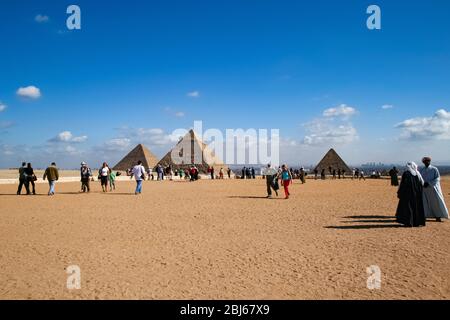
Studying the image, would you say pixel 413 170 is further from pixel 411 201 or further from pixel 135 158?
pixel 135 158

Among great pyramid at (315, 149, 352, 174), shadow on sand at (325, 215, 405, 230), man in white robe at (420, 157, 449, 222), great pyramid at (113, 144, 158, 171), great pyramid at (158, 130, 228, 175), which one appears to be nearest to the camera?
shadow on sand at (325, 215, 405, 230)

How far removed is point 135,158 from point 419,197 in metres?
50.8

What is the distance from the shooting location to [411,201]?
793cm

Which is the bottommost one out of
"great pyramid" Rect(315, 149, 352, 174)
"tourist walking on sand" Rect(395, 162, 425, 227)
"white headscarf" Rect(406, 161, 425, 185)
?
"tourist walking on sand" Rect(395, 162, 425, 227)

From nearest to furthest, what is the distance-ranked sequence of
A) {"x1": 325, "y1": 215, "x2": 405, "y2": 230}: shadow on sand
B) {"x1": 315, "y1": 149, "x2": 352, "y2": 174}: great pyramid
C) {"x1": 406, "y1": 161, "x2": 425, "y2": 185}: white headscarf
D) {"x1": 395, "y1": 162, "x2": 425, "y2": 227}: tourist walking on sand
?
{"x1": 325, "y1": 215, "x2": 405, "y2": 230}: shadow on sand < {"x1": 395, "y1": 162, "x2": 425, "y2": 227}: tourist walking on sand < {"x1": 406, "y1": 161, "x2": 425, "y2": 185}: white headscarf < {"x1": 315, "y1": 149, "x2": 352, "y2": 174}: great pyramid

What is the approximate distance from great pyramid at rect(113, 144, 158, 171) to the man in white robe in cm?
4753

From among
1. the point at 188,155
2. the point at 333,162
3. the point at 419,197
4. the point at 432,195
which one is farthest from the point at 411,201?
the point at 188,155

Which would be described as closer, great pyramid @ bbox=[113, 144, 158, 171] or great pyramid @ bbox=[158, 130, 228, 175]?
great pyramid @ bbox=[158, 130, 228, 175]

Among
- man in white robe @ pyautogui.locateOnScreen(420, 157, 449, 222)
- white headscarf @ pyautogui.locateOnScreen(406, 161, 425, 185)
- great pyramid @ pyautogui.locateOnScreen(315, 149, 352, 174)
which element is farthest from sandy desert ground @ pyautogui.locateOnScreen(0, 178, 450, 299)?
great pyramid @ pyautogui.locateOnScreen(315, 149, 352, 174)

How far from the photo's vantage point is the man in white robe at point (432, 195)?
857 cm

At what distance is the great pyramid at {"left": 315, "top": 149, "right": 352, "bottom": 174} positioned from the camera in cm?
4950

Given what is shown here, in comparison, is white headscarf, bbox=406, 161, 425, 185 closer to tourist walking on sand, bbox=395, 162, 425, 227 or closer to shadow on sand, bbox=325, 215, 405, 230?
tourist walking on sand, bbox=395, 162, 425, 227

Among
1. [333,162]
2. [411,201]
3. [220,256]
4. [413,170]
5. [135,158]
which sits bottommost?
[220,256]
